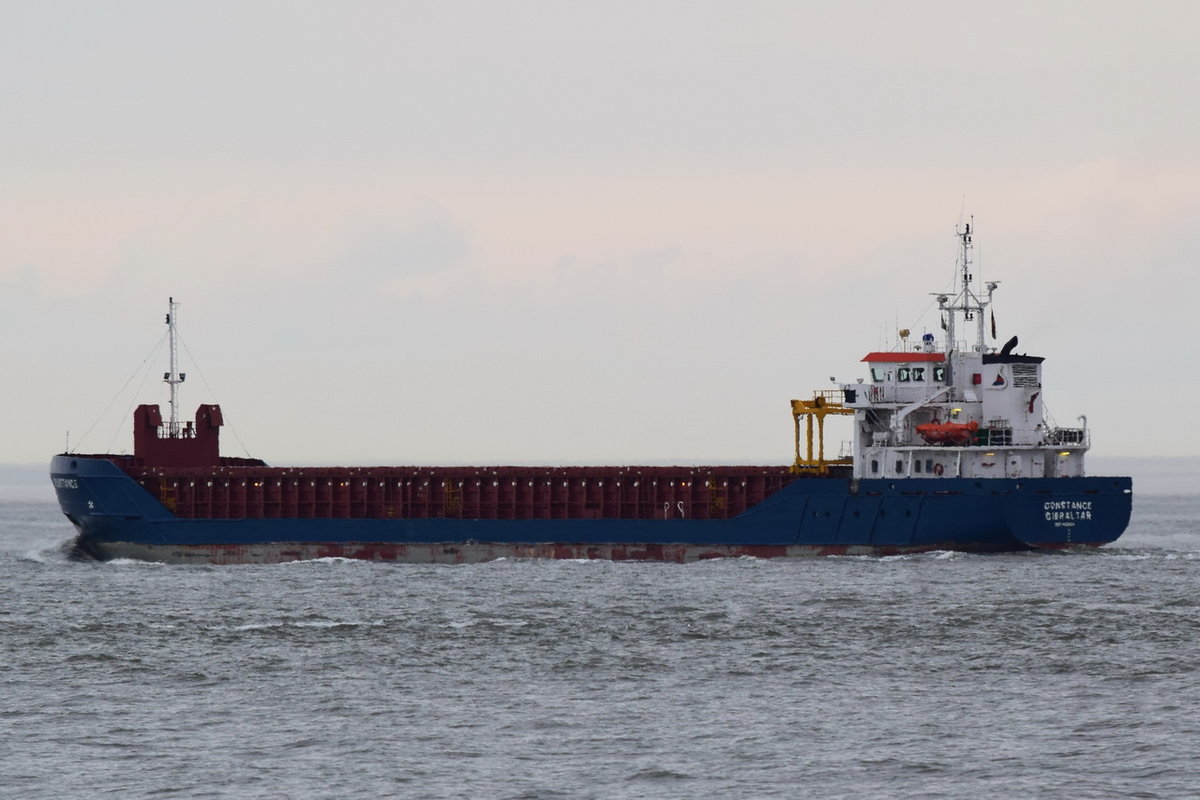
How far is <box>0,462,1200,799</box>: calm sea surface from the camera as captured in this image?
28969mm

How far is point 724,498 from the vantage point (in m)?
65.1

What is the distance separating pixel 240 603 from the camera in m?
51.6

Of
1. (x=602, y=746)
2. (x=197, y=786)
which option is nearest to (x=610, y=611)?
(x=602, y=746)

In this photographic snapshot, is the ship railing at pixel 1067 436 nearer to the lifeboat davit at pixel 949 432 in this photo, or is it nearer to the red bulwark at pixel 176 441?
the lifeboat davit at pixel 949 432

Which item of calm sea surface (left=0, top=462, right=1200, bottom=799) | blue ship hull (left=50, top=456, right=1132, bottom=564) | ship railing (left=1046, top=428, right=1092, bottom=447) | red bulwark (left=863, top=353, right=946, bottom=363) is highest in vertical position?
red bulwark (left=863, top=353, right=946, bottom=363)

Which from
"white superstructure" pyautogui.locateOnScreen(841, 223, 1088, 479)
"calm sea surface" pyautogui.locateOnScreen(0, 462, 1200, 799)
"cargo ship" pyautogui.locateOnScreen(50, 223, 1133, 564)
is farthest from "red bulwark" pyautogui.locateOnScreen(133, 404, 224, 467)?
"white superstructure" pyautogui.locateOnScreen(841, 223, 1088, 479)

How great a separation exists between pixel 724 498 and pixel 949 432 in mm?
9044

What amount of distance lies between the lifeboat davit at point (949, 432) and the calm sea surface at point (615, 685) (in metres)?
5.72

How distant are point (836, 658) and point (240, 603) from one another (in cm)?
2025

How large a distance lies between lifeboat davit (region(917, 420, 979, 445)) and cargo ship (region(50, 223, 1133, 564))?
0.07 metres

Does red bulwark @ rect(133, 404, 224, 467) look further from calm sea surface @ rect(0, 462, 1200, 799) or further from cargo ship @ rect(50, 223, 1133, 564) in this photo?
calm sea surface @ rect(0, 462, 1200, 799)

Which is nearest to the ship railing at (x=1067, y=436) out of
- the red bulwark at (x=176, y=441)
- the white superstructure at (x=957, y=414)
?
the white superstructure at (x=957, y=414)

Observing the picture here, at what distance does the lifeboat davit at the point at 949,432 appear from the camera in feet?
204

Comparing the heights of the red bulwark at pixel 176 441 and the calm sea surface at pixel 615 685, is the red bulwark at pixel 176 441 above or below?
above
